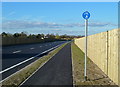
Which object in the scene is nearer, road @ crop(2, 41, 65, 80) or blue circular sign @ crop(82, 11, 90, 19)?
blue circular sign @ crop(82, 11, 90, 19)

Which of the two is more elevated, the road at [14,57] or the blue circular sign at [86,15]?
the blue circular sign at [86,15]

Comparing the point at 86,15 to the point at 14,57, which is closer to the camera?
the point at 86,15

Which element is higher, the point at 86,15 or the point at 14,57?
the point at 86,15

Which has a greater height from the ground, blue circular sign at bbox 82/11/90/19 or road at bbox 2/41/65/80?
blue circular sign at bbox 82/11/90/19

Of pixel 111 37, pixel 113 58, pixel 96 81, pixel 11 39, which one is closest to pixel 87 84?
pixel 96 81

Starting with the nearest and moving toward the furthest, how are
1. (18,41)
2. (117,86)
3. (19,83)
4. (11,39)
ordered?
(117,86) → (19,83) → (11,39) → (18,41)

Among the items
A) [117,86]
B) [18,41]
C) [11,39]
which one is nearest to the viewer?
[117,86]

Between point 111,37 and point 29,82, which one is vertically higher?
point 111,37

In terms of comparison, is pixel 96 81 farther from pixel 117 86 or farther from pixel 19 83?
pixel 19 83

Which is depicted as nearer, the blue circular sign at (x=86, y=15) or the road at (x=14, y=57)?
the blue circular sign at (x=86, y=15)

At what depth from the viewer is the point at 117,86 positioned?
8000 millimetres

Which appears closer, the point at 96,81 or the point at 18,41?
the point at 96,81

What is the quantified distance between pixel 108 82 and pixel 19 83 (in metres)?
3.40

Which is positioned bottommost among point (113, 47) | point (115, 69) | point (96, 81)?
point (96, 81)
